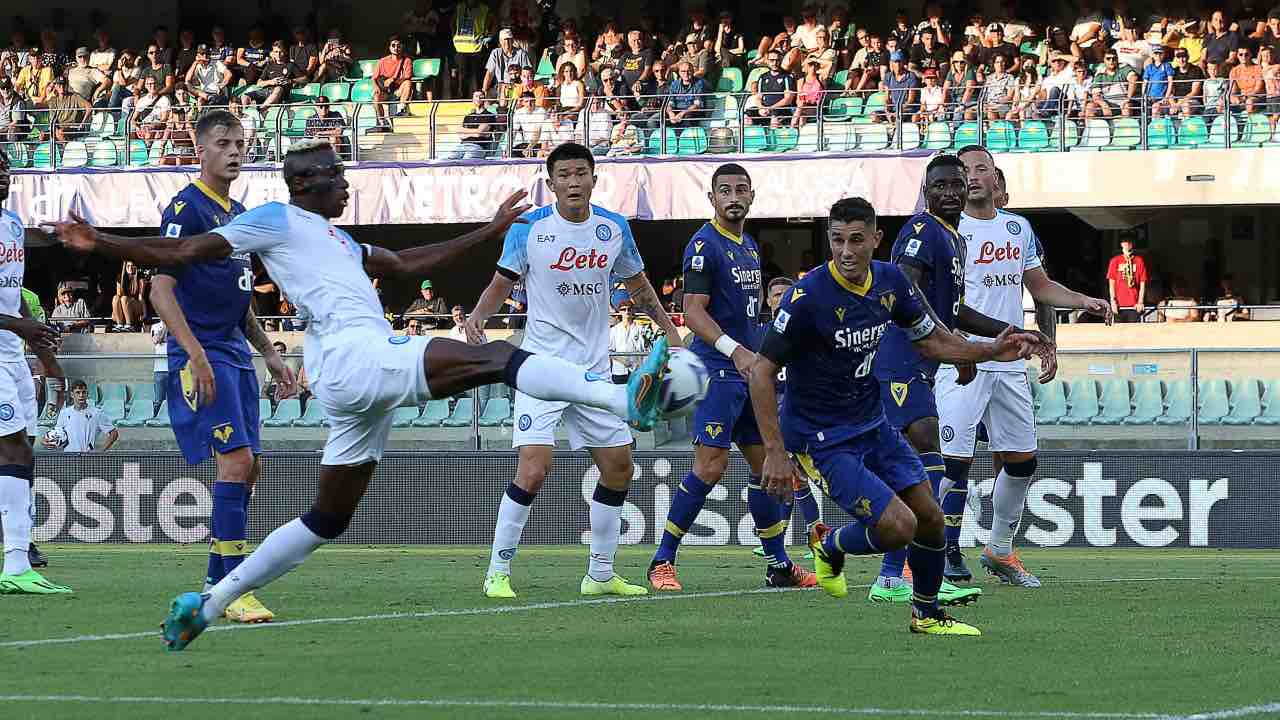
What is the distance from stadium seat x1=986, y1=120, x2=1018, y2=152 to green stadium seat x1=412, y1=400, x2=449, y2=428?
12.0 m

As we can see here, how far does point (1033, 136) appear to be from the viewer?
89.4 feet

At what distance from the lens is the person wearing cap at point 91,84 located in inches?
1308

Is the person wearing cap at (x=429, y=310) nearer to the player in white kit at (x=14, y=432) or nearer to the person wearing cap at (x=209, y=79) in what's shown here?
the person wearing cap at (x=209, y=79)

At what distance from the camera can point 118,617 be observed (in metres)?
9.11

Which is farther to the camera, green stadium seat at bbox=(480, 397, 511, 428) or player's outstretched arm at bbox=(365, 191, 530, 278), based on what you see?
green stadium seat at bbox=(480, 397, 511, 428)

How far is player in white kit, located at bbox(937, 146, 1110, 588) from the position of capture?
1112 centimetres

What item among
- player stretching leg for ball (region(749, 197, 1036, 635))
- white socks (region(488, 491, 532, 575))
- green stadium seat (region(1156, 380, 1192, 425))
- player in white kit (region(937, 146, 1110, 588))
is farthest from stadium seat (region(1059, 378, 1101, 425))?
player stretching leg for ball (region(749, 197, 1036, 635))

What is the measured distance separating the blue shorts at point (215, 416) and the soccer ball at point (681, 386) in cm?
284

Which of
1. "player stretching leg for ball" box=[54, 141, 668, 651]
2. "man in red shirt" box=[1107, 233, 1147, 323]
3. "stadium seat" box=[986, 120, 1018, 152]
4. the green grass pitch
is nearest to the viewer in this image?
the green grass pitch

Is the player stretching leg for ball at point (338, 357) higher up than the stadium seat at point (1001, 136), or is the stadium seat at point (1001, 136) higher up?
the stadium seat at point (1001, 136)

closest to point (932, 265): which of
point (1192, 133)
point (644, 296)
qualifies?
point (644, 296)

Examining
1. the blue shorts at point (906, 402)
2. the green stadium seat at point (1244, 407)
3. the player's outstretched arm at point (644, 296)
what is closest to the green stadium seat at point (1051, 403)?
the green stadium seat at point (1244, 407)

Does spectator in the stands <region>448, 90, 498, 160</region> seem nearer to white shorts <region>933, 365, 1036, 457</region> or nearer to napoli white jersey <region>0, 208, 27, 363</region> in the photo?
napoli white jersey <region>0, 208, 27, 363</region>

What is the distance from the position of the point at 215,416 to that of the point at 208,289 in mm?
630
